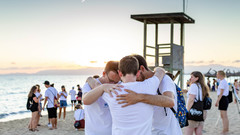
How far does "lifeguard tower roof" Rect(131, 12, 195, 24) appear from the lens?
15.1 metres

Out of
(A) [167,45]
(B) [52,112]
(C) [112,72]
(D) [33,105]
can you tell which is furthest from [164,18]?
(C) [112,72]

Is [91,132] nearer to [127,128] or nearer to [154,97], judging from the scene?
[127,128]

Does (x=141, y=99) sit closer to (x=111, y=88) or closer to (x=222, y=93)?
(x=111, y=88)

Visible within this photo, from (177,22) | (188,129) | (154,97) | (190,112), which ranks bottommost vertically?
(188,129)

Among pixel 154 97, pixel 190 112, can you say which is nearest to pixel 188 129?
pixel 190 112

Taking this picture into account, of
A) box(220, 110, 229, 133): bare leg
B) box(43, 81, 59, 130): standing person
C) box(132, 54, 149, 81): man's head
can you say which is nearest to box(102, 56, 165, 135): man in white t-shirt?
box(132, 54, 149, 81): man's head

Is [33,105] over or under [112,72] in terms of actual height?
under

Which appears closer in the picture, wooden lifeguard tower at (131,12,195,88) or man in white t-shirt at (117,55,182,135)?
man in white t-shirt at (117,55,182,135)

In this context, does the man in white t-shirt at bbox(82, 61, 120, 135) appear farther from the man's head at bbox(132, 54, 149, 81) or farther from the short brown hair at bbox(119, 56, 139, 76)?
the short brown hair at bbox(119, 56, 139, 76)

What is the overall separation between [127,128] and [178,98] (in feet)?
3.24

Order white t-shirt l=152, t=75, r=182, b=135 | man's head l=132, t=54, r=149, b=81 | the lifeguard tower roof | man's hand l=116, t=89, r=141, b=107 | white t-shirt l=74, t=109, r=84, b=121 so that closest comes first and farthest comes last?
man's hand l=116, t=89, r=141, b=107 < man's head l=132, t=54, r=149, b=81 < white t-shirt l=152, t=75, r=182, b=135 < white t-shirt l=74, t=109, r=84, b=121 < the lifeguard tower roof

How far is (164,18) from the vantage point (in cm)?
1562

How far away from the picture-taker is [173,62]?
15.7 metres

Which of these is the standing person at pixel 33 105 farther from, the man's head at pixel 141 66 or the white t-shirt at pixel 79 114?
the man's head at pixel 141 66
